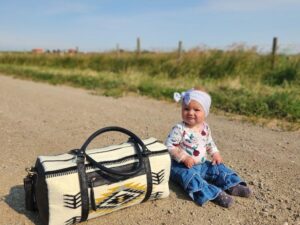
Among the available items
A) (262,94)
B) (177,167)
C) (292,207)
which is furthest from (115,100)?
(292,207)

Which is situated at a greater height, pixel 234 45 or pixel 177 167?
pixel 234 45

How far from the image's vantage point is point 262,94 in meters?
6.74

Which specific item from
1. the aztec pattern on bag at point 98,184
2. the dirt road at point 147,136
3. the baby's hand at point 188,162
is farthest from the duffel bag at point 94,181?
the baby's hand at point 188,162

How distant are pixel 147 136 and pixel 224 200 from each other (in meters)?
2.00

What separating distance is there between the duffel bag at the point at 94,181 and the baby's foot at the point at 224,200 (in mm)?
405

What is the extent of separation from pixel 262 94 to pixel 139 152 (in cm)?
445

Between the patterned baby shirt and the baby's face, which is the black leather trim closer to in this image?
the patterned baby shirt

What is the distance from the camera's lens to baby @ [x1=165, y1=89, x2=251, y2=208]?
10.0ft

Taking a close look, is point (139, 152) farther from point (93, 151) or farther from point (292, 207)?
point (292, 207)

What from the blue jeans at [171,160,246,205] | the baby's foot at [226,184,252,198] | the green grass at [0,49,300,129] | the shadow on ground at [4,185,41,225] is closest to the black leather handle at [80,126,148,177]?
the blue jeans at [171,160,246,205]

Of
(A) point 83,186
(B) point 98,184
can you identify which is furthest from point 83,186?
(B) point 98,184

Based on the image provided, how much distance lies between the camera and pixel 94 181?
257cm

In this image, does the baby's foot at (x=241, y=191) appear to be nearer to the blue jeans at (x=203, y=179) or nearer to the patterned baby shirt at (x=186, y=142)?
the blue jeans at (x=203, y=179)

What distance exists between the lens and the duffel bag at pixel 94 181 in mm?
2459
